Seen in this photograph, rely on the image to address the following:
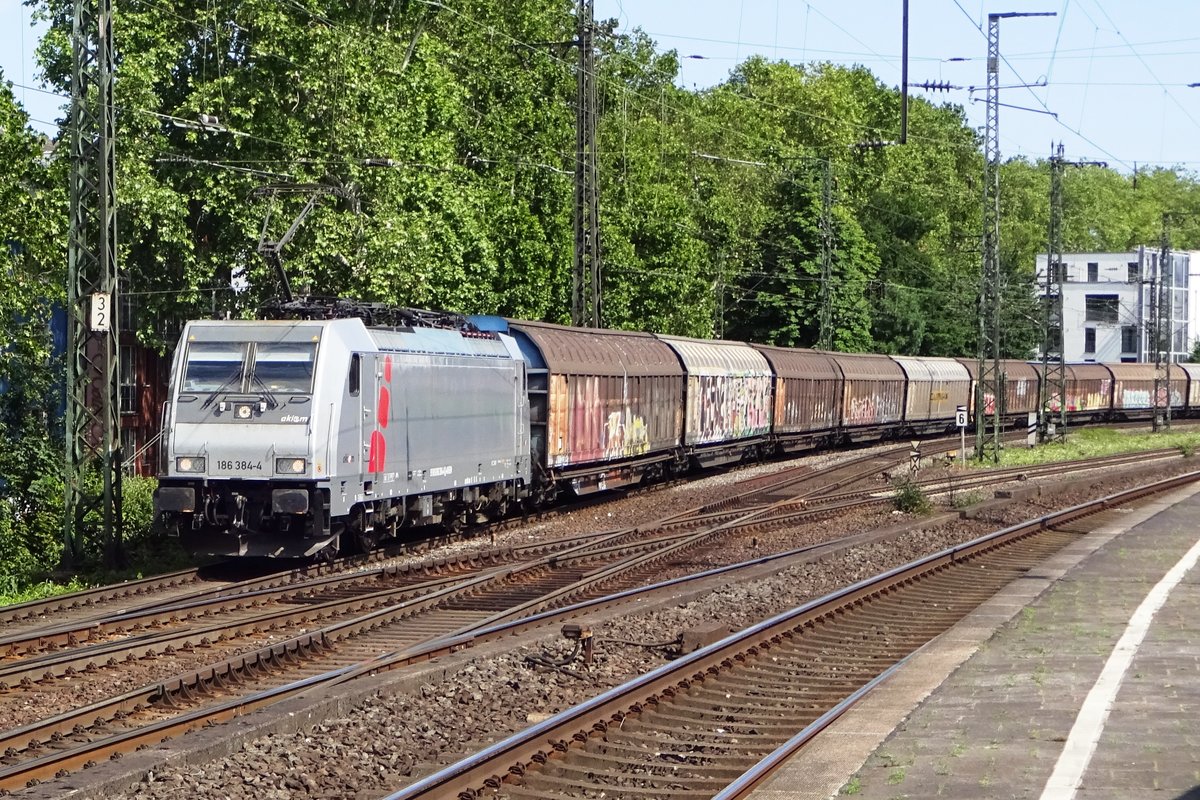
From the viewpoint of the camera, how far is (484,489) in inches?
989

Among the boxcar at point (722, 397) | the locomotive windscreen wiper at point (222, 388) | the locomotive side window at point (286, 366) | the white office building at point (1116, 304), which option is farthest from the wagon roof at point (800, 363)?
the white office building at point (1116, 304)

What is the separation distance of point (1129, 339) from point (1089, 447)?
60.5 metres

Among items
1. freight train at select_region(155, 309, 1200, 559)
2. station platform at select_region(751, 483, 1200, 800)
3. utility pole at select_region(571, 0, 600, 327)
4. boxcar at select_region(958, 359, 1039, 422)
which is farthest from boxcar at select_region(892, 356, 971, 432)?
station platform at select_region(751, 483, 1200, 800)

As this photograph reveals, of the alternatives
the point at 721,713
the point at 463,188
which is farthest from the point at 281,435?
the point at 463,188

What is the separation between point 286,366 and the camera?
1948cm

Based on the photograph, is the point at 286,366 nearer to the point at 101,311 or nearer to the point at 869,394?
the point at 101,311

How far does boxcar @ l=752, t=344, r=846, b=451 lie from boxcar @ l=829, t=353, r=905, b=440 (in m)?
0.91

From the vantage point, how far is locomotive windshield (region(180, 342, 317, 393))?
19406mm

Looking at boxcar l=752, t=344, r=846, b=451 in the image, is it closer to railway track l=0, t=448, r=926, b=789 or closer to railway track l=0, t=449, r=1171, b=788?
railway track l=0, t=449, r=1171, b=788

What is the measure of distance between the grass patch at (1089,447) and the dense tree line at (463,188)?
42.6 feet

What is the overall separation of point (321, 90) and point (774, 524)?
1440 cm

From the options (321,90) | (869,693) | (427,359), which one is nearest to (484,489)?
(427,359)

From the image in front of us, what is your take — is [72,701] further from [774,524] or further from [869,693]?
[774,524]

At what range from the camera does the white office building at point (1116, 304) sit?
105438 mm
